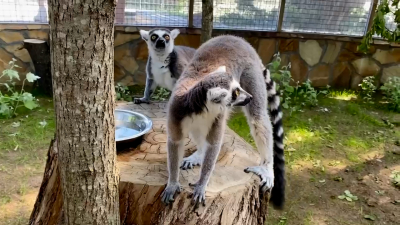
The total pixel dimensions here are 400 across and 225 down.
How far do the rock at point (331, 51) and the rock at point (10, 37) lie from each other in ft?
18.4

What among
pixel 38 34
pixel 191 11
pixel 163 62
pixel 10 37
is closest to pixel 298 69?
pixel 191 11

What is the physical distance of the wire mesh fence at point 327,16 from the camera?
22.6 ft

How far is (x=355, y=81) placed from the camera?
24.6 ft

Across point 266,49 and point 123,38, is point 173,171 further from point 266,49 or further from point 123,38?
point 266,49

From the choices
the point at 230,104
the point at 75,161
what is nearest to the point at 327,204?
the point at 230,104

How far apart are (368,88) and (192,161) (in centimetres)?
573

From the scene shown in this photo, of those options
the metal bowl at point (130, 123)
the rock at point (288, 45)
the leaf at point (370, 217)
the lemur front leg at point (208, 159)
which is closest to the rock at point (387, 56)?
the rock at point (288, 45)

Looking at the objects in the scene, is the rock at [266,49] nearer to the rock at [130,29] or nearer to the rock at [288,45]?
the rock at [288,45]

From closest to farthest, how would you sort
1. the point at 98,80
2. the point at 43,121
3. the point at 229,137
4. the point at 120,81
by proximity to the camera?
1. the point at 98,80
2. the point at 229,137
3. the point at 43,121
4. the point at 120,81

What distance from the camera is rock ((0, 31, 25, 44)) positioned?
6098mm

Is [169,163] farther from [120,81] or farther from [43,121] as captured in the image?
[120,81]

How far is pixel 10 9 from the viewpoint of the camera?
6.02m

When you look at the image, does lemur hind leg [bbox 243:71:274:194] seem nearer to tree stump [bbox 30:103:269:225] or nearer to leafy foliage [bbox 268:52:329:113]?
tree stump [bbox 30:103:269:225]

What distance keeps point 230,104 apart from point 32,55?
4803mm
